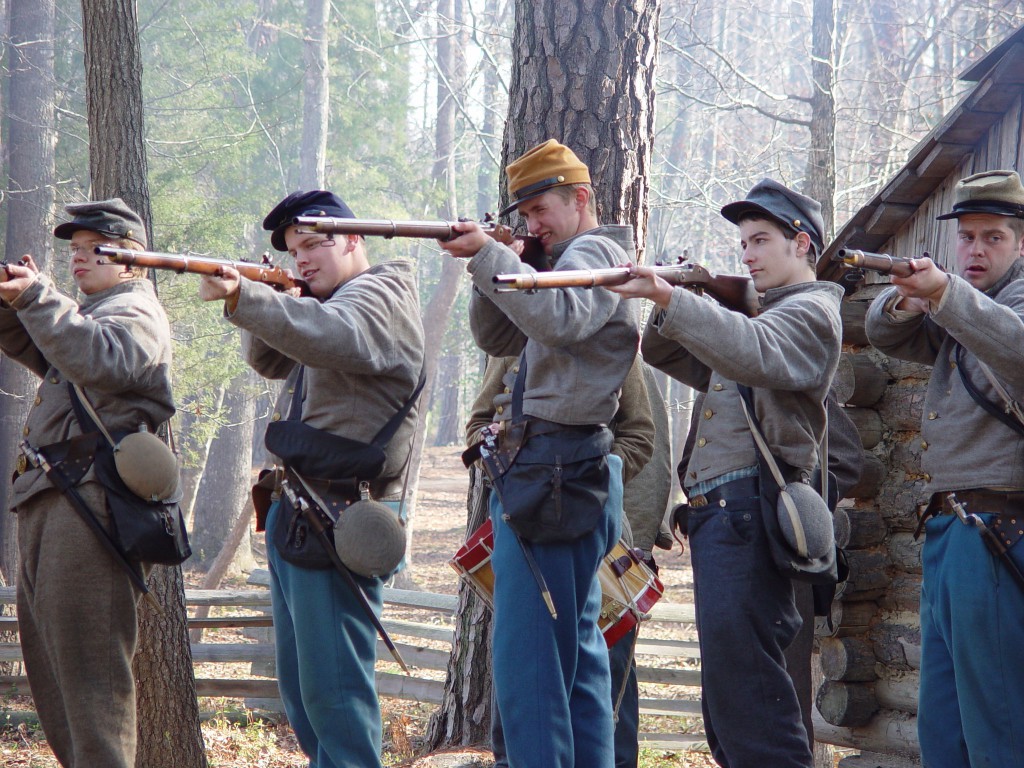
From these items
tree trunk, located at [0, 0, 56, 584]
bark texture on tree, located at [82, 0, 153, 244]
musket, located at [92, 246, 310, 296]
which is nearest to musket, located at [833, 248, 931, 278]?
musket, located at [92, 246, 310, 296]

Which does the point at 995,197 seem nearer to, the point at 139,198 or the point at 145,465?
the point at 145,465

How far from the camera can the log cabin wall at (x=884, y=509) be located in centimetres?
627

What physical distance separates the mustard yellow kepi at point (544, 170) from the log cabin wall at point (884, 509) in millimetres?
3012

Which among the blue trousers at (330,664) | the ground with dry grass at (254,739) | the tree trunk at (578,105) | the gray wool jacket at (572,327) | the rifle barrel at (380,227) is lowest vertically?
the ground with dry grass at (254,739)

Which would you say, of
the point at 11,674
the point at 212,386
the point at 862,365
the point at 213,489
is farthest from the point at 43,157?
the point at 862,365

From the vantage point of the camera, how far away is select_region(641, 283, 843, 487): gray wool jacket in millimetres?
3307

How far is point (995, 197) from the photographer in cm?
388

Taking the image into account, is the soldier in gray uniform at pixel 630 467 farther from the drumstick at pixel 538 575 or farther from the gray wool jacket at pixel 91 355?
the gray wool jacket at pixel 91 355

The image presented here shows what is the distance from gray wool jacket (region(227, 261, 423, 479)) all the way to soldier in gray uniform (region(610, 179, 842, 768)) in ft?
3.08

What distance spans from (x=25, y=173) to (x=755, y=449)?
35.4 feet

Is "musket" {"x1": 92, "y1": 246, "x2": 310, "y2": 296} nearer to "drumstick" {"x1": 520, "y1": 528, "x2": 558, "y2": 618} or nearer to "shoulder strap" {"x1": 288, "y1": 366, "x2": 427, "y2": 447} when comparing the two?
"shoulder strap" {"x1": 288, "y1": 366, "x2": 427, "y2": 447}

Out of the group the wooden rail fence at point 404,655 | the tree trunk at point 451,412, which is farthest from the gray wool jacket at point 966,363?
the tree trunk at point 451,412

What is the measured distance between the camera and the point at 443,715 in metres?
5.67

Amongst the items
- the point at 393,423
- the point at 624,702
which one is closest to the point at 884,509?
the point at 624,702
